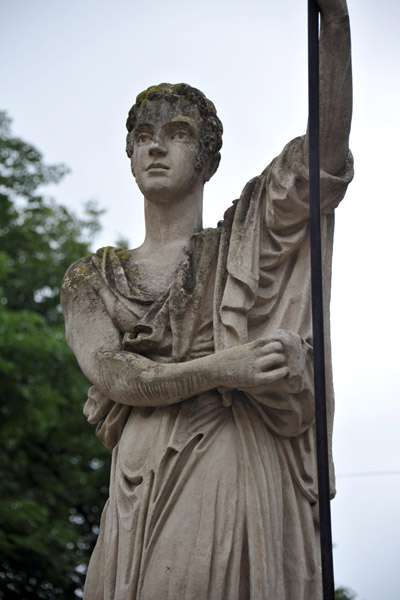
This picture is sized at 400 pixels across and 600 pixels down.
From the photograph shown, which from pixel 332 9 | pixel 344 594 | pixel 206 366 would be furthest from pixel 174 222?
pixel 344 594

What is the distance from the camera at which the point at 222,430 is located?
269 inches

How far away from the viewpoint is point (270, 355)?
6613 millimetres

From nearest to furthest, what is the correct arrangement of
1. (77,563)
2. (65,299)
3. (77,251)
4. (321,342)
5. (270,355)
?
(321,342), (270,355), (65,299), (77,563), (77,251)

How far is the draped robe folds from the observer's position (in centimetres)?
647

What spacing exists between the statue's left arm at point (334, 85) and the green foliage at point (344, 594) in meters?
11.2

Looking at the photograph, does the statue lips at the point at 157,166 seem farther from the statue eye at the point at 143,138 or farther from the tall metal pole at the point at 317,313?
the tall metal pole at the point at 317,313

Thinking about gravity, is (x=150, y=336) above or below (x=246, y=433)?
above

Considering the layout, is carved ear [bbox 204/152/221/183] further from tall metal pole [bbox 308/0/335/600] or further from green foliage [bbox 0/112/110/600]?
green foliage [bbox 0/112/110/600]

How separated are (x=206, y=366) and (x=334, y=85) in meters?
1.85

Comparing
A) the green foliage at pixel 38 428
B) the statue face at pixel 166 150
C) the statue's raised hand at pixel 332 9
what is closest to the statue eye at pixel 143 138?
the statue face at pixel 166 150

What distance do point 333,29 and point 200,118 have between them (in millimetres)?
1215

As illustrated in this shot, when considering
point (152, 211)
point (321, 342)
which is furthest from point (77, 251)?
point (321, 342)

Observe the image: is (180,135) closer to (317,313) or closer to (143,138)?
(143,138)

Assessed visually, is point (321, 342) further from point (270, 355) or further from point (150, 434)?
point (150, 434)
